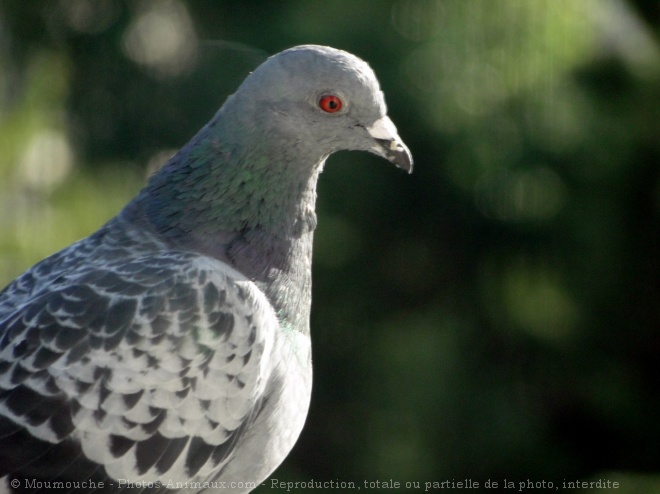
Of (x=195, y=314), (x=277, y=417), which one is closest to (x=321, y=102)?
(x=195, y=314)

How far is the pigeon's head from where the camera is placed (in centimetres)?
282

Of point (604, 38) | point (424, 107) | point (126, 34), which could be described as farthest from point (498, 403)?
point (126, 34)

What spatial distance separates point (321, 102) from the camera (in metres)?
2.88

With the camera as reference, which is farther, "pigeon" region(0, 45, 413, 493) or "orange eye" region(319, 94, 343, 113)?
"orange eye" region(319, 94, 343, 113)

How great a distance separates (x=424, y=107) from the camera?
18.7ft

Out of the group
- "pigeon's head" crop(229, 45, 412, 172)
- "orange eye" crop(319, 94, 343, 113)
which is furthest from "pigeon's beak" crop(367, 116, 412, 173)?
"orange eye" crop(319, 94, 343, 113)

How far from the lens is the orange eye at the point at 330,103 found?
2.87m

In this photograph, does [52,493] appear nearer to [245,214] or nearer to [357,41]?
[245,214]

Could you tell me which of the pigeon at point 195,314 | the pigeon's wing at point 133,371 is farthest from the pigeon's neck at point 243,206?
the pigeon's wing at point 133,371

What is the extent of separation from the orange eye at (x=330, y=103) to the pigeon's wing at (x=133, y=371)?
618 mm

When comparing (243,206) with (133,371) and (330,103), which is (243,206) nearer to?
(330,103)

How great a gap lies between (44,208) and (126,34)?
135 centimetres

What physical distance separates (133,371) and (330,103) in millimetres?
1033

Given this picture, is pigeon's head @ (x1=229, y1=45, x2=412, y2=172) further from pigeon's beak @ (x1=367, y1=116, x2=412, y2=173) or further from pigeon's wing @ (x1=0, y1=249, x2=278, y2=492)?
pigeon's wing @ (x1=0, y1=249, x2=278, y2=492)
